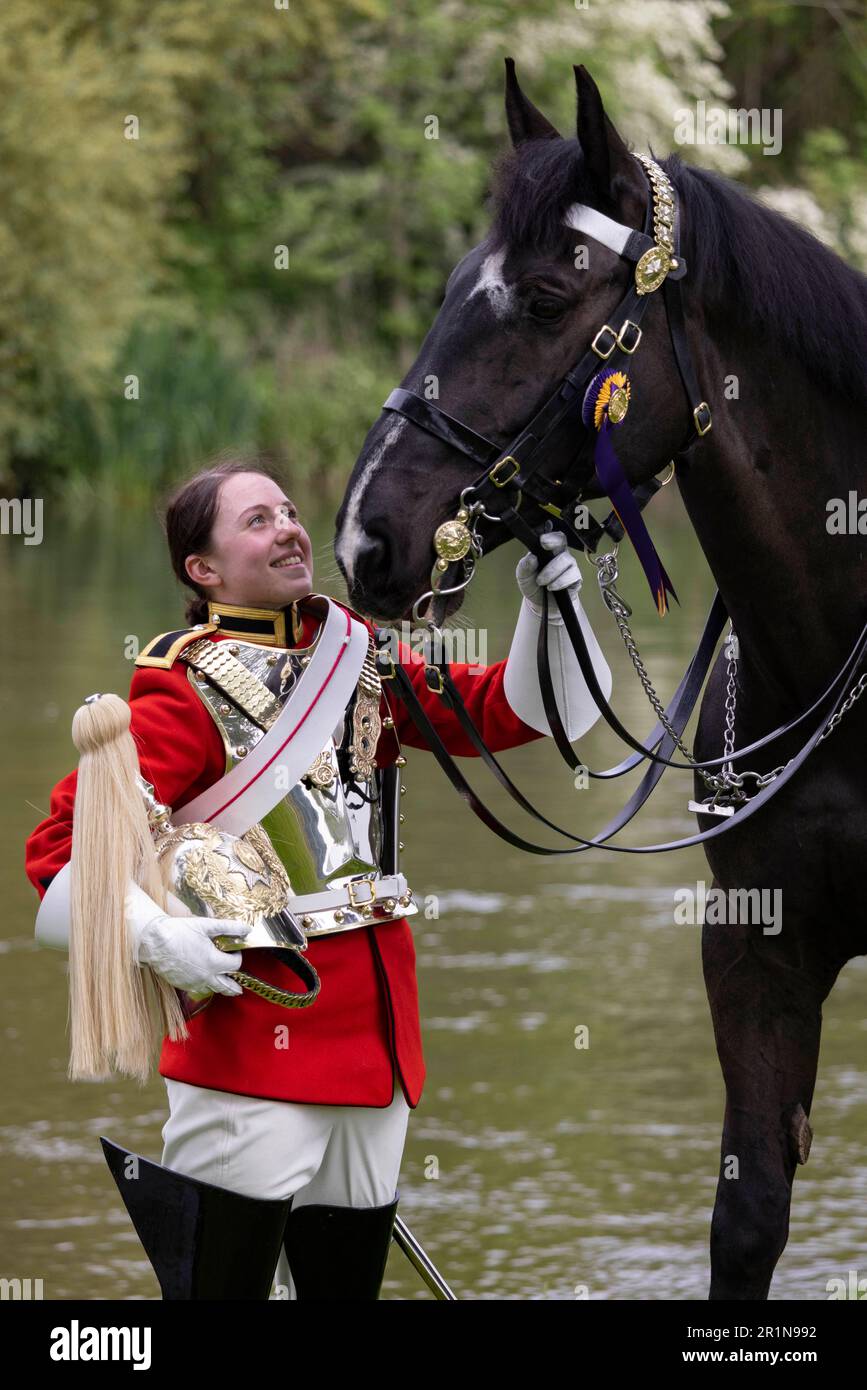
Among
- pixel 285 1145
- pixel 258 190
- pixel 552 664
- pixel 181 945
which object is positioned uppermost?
pixel 258 190

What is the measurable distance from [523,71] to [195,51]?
4882 mm

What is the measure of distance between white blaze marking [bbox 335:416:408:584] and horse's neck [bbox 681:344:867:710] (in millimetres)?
507

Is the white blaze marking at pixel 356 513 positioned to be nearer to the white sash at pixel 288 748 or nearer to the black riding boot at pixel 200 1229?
the white sash at pixel 288 748

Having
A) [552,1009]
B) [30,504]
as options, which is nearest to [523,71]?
[30,504]

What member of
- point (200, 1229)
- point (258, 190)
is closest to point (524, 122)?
point (200, 1229)

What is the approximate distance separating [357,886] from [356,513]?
563 mm

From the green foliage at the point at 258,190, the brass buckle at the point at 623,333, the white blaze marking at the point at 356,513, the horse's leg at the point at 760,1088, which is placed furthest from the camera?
the green foliage at the point at 258,190

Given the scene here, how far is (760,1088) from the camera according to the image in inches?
131

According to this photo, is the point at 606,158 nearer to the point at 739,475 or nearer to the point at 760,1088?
the point at 739,475

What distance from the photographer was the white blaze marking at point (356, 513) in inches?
111

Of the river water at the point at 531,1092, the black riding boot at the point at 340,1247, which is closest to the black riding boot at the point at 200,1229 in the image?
the black riding boot at the point at 340,1247

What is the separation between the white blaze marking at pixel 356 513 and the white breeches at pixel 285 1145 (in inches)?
31.0
